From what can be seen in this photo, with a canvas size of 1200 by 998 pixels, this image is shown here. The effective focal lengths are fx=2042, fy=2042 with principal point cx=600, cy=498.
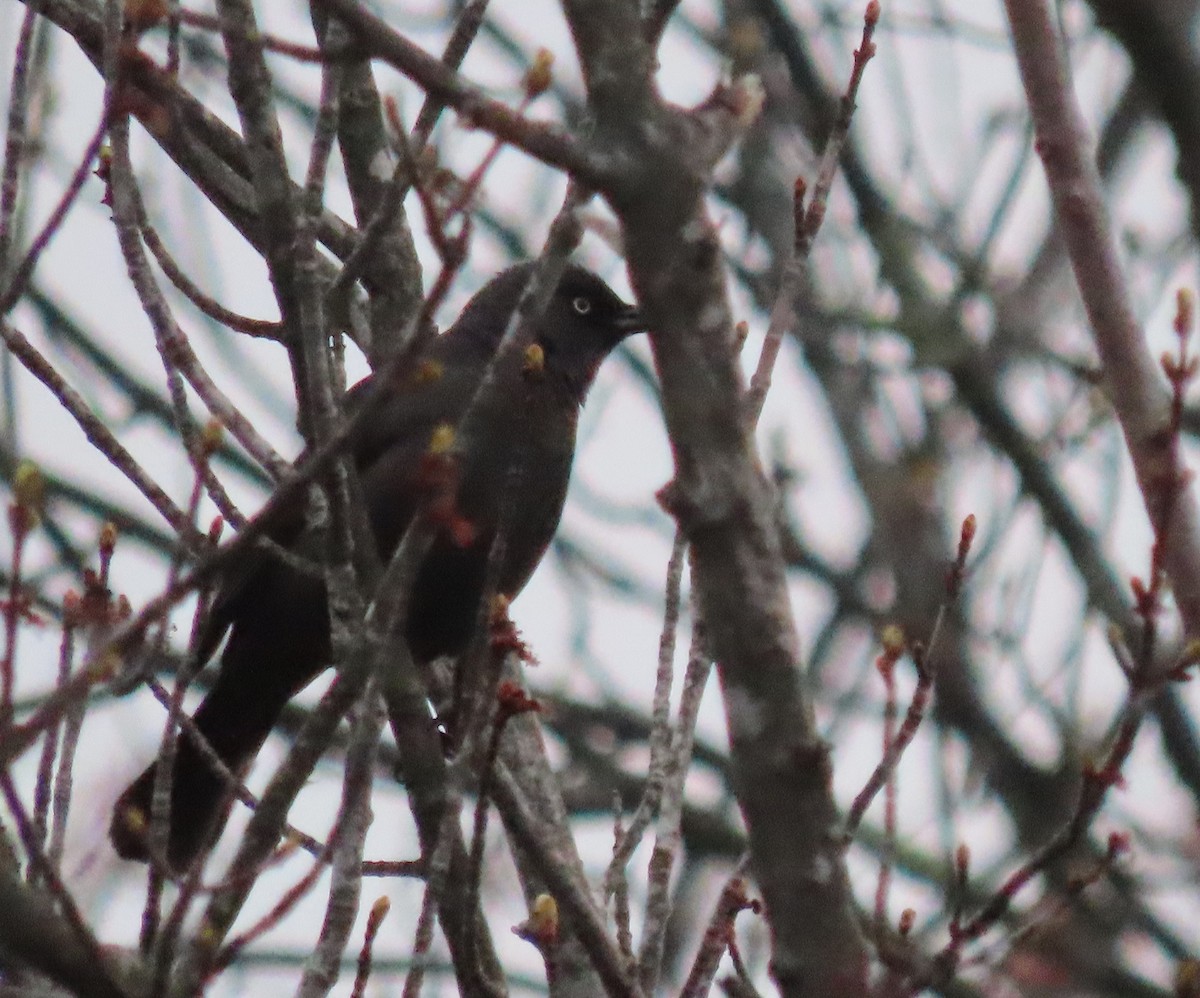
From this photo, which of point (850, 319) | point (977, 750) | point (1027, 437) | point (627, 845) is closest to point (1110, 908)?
point (977, 750)

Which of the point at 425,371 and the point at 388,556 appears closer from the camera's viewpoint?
the point at 425,371

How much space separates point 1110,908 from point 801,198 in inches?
203

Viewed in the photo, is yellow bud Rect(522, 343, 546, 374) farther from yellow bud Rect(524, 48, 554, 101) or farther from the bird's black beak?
the bird's black beak

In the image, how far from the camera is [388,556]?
19.2 feet

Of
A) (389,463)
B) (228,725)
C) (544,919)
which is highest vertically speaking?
(389,463)

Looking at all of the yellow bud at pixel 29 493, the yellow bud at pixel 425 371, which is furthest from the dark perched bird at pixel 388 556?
the yellow bud at pixel 425 371

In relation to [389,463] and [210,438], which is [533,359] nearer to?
[210,438]

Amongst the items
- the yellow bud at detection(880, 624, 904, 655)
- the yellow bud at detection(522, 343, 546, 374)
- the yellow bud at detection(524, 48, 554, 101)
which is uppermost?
the yellow bud at detection(524, 48, 554, 101)

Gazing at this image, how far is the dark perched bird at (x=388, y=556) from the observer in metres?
5.75

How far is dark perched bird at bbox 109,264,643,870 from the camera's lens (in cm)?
575

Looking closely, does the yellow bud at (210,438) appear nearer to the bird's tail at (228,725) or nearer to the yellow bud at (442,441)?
the yellow bud at (442,441)

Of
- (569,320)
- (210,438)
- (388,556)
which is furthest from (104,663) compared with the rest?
(569,320)

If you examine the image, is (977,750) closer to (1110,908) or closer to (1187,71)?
(1110,908)

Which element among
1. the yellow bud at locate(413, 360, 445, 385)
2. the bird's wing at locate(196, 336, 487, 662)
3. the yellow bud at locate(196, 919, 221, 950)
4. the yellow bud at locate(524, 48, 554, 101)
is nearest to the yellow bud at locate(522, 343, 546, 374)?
the yellow bud at locate(524, 48, 554, 101)
